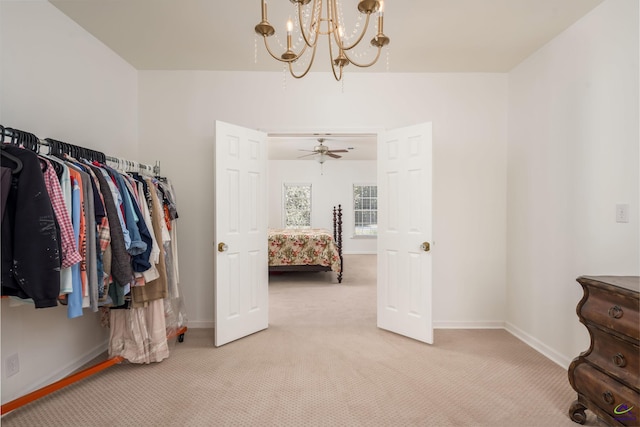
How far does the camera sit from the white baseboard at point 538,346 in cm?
255

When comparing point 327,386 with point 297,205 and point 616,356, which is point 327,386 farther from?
point 297,205

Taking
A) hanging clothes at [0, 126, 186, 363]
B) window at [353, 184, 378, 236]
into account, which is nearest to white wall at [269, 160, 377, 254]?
window at [353, 184, 378, 236]

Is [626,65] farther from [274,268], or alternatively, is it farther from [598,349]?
[274,268]

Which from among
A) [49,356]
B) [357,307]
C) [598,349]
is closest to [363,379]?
[598,349]

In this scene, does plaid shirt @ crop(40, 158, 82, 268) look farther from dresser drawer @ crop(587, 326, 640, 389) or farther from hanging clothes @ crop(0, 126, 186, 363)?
dresser drawer @ crop(587, 326, 640, 389)

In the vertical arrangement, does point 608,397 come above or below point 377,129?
below

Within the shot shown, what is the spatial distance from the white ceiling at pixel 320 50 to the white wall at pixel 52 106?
0.19 metres

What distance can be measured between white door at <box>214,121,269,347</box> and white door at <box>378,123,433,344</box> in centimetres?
125

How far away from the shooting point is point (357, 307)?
407 centimetres

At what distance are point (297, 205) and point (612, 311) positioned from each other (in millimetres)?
7674

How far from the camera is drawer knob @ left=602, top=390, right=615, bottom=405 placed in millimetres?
1599

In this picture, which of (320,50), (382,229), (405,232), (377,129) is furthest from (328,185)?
(320,50)

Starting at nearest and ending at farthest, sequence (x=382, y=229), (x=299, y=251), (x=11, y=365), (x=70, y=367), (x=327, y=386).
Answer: (x=11, y=365) → (x=327, y=386) → (x=70, y=367) → (x=382, y=229) → (x=299, y=251)

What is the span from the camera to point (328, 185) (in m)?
8.95
